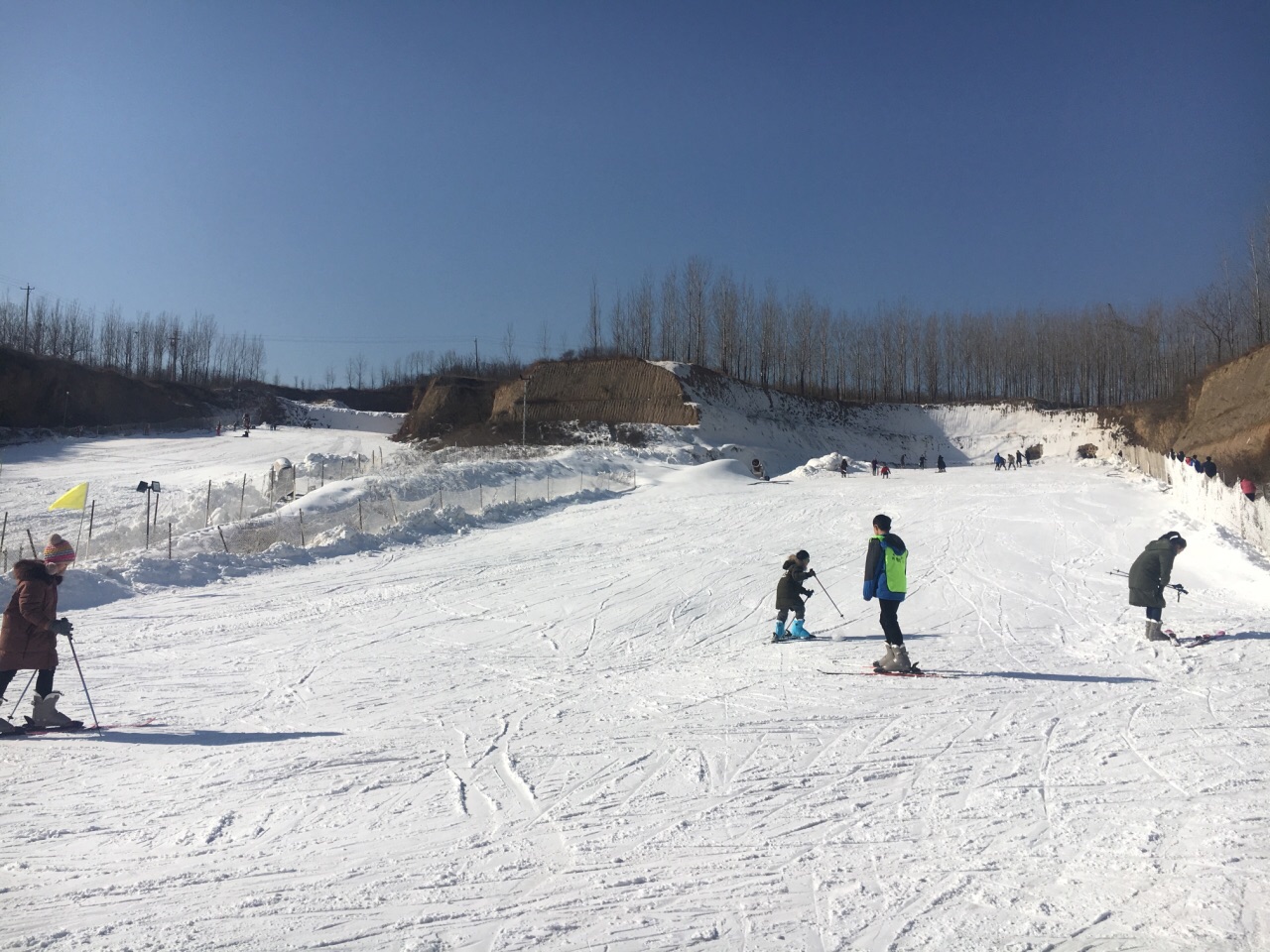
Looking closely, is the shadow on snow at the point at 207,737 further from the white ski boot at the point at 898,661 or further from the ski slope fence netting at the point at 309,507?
the ski slope fence netting at the point at 309,507

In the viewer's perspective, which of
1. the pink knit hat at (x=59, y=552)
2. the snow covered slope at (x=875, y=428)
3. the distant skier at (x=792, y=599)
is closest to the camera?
the pink knit hat at (x=59, y=552)

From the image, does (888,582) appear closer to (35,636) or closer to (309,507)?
(35,636)

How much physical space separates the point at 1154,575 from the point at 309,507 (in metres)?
20.7

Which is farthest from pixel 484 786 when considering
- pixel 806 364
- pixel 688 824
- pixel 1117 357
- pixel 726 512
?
pixel 1117 357

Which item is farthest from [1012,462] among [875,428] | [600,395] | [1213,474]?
[1213,474]

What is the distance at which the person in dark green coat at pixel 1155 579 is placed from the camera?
34.3 feet

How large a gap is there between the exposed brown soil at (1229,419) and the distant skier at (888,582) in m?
26.4

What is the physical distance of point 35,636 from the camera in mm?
7094

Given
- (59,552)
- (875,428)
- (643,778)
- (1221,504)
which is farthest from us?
(875,428)

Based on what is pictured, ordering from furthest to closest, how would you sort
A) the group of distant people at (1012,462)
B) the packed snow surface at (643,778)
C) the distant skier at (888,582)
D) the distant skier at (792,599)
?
the group of distant people at (1012,462), the distant skier at (792,599), the distant skier at (888,582), the packed snow surface at (643,778)

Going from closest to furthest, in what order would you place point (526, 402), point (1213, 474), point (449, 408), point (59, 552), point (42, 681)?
point (42, 681), point (59, 552), point (1213, 474), point (526, 402), point (449, 408)

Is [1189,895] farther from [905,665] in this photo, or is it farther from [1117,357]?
[1117,357]

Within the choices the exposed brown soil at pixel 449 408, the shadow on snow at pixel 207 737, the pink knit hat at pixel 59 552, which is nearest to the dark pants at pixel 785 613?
the shadow on snow at pixel 207 737

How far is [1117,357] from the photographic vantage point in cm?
8788
